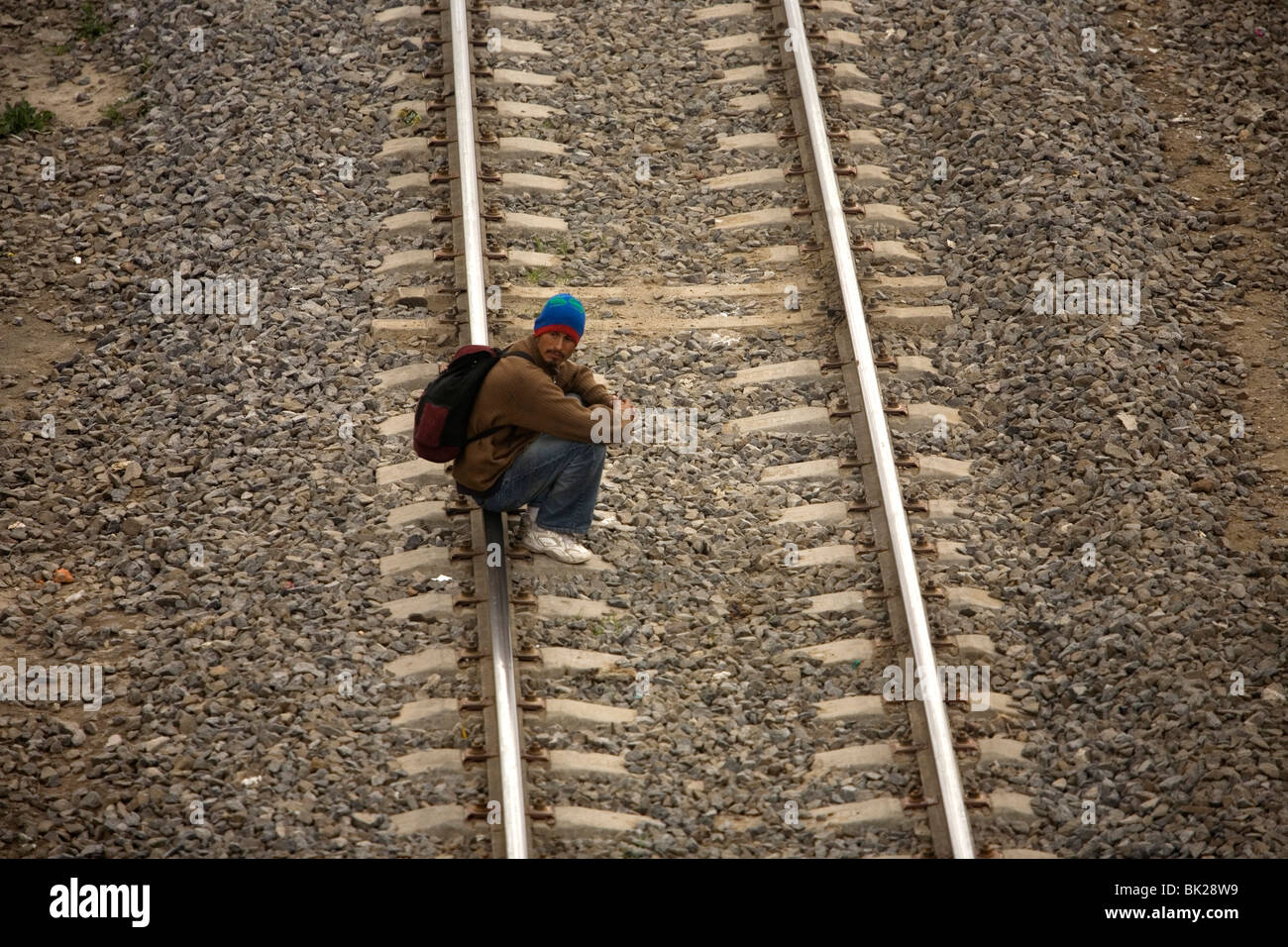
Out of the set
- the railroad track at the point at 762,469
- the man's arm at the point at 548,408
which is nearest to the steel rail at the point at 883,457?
the railroad track at the point at 762,469

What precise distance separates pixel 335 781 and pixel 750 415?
3.00m

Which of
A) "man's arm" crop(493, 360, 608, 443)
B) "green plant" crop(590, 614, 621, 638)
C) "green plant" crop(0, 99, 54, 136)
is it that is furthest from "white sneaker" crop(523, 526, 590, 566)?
"green plant" crop(0, 99, 54, 136)

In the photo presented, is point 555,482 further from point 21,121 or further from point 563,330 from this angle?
point 21,121

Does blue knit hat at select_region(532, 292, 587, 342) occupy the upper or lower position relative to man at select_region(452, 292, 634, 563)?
upper

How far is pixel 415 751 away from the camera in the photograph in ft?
19.6

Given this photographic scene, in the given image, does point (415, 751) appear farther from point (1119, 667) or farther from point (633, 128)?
point (633, 128)

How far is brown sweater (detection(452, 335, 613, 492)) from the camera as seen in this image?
254 inches

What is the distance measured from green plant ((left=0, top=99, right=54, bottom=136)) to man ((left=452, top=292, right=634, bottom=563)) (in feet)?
15.3

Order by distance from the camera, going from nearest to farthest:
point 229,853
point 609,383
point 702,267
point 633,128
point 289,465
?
point 229,853 → point 289,465 → point 609,383 → point 702,267 → point 633,128

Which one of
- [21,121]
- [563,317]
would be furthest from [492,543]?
[21,121]

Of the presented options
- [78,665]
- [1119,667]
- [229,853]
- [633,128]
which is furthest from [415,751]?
[633,128]

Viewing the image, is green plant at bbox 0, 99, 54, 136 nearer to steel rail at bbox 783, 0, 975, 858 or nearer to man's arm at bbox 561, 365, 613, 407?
man's arm at bbox 561, 365, 613, 407

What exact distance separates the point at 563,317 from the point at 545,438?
1.99ft

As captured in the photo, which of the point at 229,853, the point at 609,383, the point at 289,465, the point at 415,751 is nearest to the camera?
the point at 229,853
